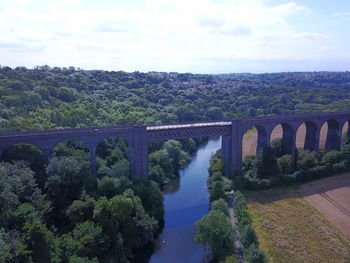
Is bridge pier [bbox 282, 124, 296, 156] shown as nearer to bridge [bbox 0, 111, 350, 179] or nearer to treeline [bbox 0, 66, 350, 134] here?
bridge [bbox 0, 111, 350, 179]

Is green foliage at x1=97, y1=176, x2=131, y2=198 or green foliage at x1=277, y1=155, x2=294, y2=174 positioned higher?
green foliage at x1=97, y1=176, x2=131, y2=198

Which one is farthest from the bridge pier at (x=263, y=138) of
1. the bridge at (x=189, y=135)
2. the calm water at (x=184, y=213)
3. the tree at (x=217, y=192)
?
the tree at (x=217, y=192)

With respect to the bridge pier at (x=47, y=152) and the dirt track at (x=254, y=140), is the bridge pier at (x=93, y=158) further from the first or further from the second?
the dirt track at (x=254, y=140)

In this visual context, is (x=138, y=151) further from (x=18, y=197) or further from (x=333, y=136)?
(x=333, y=136)

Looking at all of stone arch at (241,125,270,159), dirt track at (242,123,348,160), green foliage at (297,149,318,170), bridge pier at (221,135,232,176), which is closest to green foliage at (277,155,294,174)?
green foliage at (297,149,318,170)

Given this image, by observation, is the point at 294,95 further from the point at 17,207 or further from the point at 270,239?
the point at 17,207

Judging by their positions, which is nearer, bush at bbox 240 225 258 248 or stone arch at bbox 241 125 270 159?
Answer: bush at bbox 240 225 258 248
